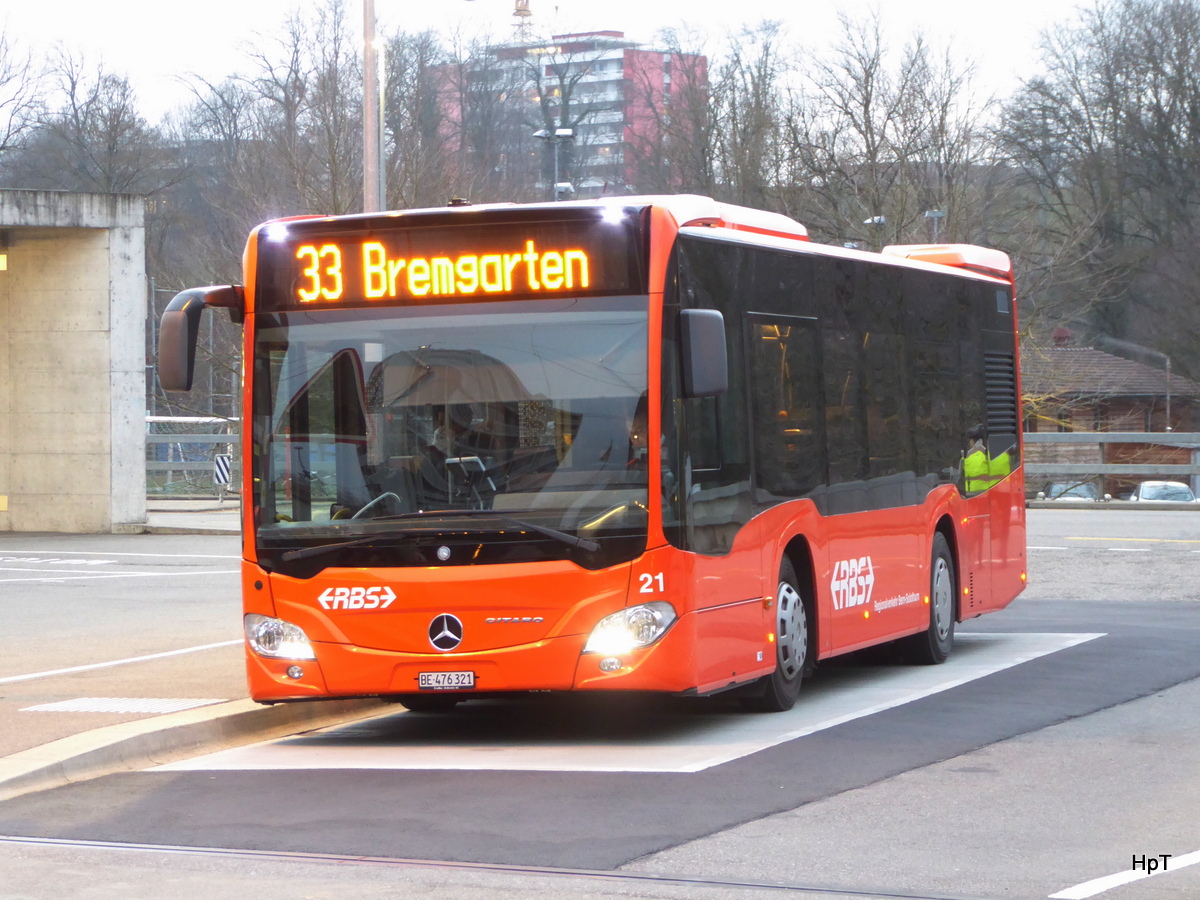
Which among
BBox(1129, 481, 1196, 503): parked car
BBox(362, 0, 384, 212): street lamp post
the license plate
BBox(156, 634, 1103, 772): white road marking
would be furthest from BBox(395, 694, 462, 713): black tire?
BBox(1129, 481, 1196, 503): parked car

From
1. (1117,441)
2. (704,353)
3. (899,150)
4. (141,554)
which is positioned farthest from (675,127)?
(704,353)

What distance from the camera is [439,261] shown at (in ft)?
33.3

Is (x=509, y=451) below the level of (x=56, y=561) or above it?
above

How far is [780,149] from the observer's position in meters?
52.5

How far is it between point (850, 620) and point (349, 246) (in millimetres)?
4015

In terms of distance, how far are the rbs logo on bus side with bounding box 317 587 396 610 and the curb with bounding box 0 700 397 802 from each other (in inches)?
42.5

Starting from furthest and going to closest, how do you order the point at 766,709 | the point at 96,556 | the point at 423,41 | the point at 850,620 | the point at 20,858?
the point at 423,41
the point at 96,556
the point at 850,620
the point at 766,709
the point at 20,858

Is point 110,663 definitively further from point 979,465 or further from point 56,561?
point 56,561

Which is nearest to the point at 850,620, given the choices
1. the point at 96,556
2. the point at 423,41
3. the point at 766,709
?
the point at 766,709

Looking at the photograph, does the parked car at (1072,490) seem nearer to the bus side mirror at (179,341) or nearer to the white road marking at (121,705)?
the white road marking at (121,705)

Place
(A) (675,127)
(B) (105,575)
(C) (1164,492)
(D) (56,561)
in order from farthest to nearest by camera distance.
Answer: (A) (675,127)
(C) (1164,492)
(D) (56,561)
(B) (105,575)

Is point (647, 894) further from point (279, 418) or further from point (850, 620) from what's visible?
point (850, 620)

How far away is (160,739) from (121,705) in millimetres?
1295

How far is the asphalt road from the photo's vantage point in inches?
262
